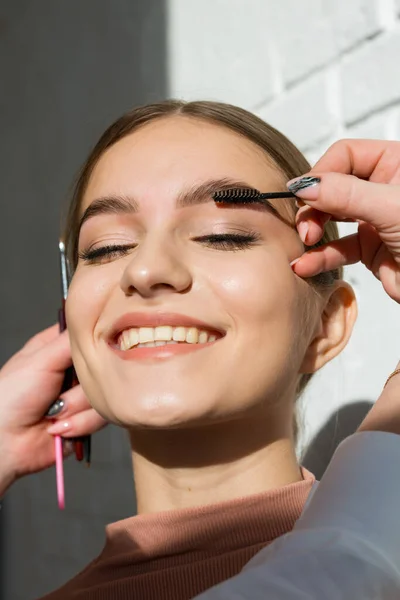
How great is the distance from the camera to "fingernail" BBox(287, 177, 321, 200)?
0.92 metres

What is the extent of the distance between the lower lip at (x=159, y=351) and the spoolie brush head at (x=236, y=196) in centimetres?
18

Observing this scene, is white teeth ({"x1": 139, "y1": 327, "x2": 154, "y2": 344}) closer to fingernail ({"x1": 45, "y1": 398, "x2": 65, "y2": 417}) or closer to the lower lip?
the lower lip

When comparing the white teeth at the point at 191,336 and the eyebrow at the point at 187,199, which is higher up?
the eyebrow at the point at 187,199

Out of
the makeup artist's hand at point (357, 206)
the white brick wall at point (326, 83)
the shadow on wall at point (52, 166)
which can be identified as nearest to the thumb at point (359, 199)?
the makeup artist's hand at point (357, 206)

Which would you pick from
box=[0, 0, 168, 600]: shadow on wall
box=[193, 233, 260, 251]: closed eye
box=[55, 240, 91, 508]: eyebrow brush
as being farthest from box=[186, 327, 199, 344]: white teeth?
box=[0, 0, 168, 600]: shadow on wall

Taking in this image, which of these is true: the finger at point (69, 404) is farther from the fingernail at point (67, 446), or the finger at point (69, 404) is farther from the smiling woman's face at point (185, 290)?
the smiling woman's face at point (185, 290)

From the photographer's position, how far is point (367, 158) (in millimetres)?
1001

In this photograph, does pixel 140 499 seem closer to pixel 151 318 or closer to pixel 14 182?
pixel 151 318

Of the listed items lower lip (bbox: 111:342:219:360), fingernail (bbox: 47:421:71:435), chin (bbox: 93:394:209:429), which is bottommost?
fingernail (bbox: 47:421:71:435)

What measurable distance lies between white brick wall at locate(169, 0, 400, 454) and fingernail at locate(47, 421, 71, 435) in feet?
1.40

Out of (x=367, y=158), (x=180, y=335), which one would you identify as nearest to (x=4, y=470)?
(x=180, y=335)

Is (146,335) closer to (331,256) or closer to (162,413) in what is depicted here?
(162,413)

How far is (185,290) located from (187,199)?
125 mm

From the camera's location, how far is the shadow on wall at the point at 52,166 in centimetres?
194
